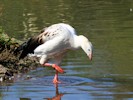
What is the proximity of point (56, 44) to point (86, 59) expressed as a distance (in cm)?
254

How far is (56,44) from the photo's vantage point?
9.82 m

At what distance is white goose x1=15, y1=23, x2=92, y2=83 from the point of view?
980 cm

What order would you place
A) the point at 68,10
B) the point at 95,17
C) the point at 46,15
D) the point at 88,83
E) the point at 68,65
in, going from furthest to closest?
1. the point at 68,10
2. the point at 46,15
3. the point at 95,17
4. the point at 68,65
5. the point at 88,83

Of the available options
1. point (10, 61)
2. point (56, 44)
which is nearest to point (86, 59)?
point (10, 61)

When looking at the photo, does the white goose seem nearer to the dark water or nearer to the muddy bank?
the dark water

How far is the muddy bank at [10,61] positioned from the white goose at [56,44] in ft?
2.18

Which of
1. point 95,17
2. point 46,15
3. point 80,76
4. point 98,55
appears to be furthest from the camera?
point 46,15

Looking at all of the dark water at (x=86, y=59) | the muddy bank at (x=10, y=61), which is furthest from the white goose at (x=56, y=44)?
the muddy bank at (x=10, y=61)

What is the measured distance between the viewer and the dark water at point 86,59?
30.2ft

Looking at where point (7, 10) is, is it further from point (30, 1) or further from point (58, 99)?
point (58, 99)

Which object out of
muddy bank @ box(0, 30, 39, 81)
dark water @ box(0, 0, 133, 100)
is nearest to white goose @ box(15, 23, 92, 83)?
dark water @ box(0, 0, 133, 100)

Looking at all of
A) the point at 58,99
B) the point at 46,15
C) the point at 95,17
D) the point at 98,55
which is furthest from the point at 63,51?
the point at 46,15

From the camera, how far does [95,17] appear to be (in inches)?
786

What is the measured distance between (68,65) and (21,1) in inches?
684
